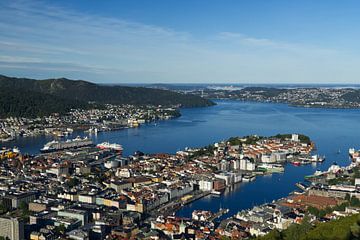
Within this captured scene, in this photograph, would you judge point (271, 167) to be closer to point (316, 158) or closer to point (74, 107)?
point (316, 158)

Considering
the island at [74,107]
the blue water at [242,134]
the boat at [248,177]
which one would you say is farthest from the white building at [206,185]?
the island at [74,107]

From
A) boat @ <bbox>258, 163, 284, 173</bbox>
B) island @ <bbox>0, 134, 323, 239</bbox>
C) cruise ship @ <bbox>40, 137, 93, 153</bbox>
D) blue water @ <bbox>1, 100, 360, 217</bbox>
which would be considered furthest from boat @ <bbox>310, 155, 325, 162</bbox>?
cruise ship @ <bbox>40, 137, 93, 153</bbox>

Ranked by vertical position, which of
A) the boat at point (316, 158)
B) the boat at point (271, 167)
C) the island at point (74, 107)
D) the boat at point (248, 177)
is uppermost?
the island at point (74, 107)

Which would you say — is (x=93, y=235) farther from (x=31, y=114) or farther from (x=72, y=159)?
(x=31, y=114)

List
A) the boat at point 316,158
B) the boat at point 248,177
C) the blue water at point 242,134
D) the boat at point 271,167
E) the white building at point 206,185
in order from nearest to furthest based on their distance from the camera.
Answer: the blue water at point 242,134 < the white building at point 206,185 < the boat at point 248,177 < the boat at point 271,167 < the boat at point 316,158

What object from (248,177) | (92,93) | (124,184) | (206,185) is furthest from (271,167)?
(92,93)

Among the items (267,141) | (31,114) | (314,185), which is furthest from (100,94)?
(314,185)

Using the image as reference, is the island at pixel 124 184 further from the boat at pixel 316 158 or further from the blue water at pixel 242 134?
the blue water at pixel 242 134

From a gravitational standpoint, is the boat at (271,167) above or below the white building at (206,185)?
below
